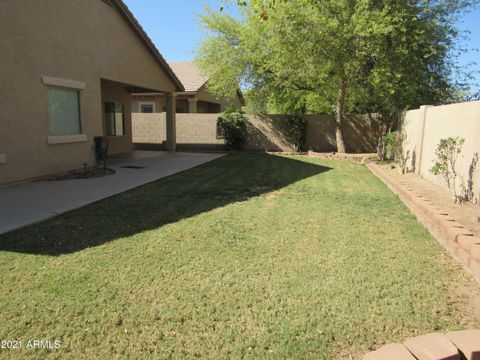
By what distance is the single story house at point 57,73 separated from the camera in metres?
8.23

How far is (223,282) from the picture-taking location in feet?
12.2

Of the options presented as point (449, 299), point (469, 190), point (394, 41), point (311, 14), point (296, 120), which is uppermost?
point (311, 14)

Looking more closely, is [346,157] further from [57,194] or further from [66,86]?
[57,194]

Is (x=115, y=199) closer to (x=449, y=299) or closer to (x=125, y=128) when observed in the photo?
(x=449, y=299)

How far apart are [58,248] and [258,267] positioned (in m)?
2.48

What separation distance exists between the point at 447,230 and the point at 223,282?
3.13 metres

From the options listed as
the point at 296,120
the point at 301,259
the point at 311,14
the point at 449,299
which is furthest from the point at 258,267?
the point at 296,120

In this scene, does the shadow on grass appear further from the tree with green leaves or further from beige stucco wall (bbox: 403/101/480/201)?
the tree with green leaves

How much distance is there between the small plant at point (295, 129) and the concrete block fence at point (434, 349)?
1628 cm

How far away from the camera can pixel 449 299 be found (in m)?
3.48

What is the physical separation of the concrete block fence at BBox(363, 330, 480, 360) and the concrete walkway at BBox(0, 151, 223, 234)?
4.91 meters

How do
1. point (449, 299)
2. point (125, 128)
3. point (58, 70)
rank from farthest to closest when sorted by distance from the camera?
1. point (125, 128)
2. point (58, 70)
3. point (449, 299)

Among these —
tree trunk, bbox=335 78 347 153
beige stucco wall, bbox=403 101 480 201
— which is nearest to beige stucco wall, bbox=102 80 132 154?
tree trunk, bbox=335 78 347 153

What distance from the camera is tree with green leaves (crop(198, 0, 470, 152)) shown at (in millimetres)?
13398
